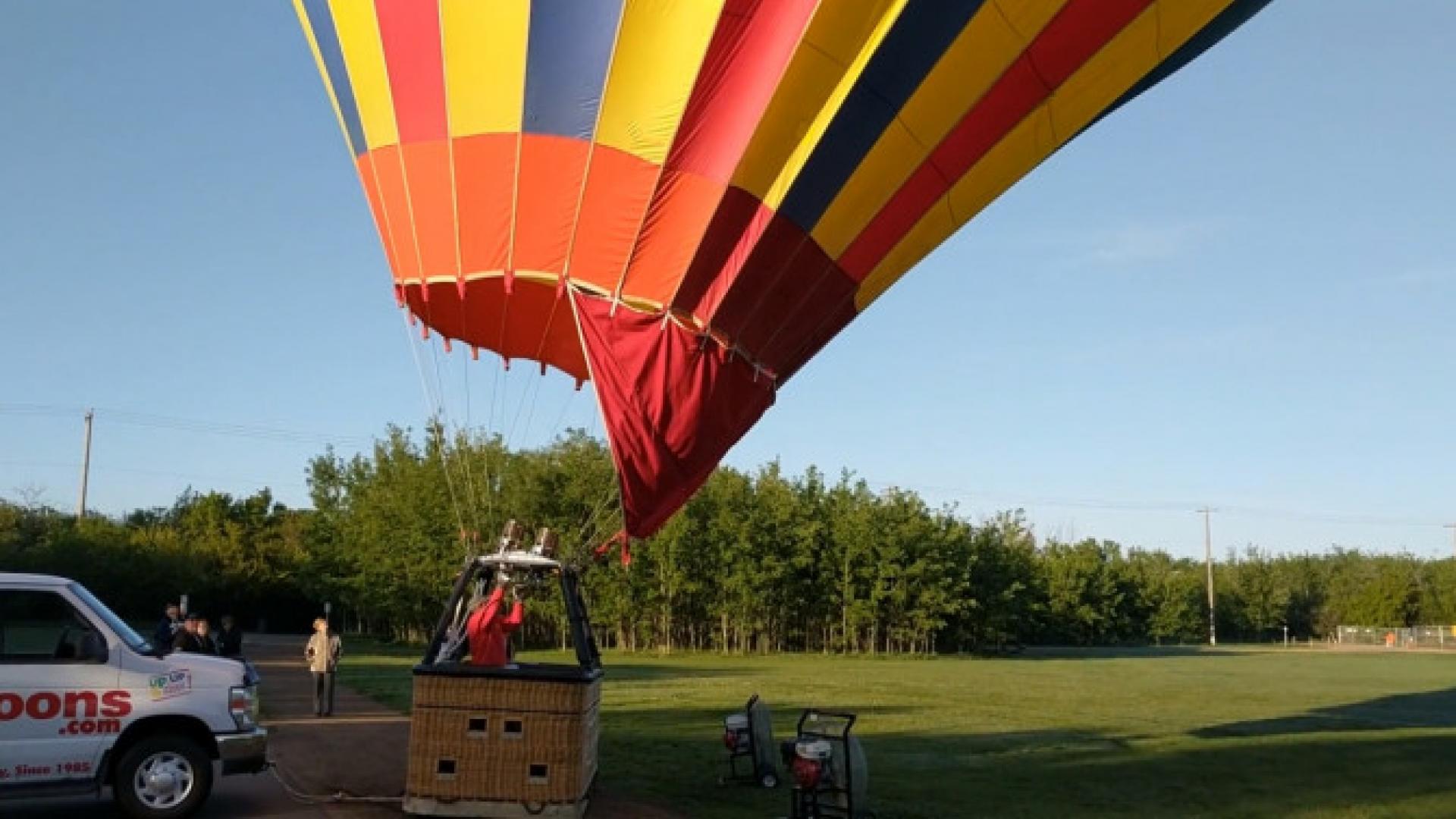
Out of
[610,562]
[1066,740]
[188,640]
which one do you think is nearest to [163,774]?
[188,640]

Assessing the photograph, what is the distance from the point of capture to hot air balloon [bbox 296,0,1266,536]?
10242 mm

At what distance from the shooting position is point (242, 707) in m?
10.0

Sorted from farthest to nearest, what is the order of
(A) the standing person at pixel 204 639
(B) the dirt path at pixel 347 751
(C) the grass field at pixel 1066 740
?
(A) the standing person at pixel 204 639
(C) the grass field at pixel 1066 740
(B) the dirt path at pixel 347 751

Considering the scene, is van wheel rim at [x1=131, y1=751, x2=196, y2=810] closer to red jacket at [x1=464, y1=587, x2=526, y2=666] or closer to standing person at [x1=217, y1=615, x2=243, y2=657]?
red jacket at [x1=464, y1=587, x2=526, y2=666]

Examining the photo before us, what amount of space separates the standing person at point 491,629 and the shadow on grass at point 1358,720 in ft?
42.6

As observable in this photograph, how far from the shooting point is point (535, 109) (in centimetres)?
1041

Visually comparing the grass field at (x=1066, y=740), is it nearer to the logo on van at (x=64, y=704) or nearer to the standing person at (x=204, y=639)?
the standing person at (x=204, y=639)

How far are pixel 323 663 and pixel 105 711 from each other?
986 centimetres

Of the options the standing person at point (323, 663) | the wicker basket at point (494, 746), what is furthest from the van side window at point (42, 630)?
the standing person at point (323, 663)

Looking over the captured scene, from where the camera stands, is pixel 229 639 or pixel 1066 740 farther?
pixel 229 639

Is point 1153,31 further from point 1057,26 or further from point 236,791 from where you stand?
point 236,791

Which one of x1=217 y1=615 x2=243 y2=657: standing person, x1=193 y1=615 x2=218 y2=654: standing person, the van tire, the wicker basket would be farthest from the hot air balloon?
x1=217 y1=615 x2=243 y2=657: standing person

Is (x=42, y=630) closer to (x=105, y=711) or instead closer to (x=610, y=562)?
(x=105, y=711)

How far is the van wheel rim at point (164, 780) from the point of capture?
9547mm
